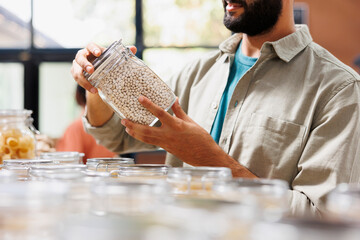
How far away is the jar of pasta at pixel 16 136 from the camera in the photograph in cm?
127

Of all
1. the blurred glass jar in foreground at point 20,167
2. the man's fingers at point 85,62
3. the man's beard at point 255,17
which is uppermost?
the man's beard at point 255,17

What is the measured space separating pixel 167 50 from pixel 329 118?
134 inches

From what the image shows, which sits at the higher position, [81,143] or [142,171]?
[142,171]

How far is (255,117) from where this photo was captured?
1.43 m

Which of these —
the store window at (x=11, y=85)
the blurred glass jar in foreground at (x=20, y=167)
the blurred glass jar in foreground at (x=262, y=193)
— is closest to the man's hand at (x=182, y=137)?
the blurred glass jar in foreground at (x=20, y=167)

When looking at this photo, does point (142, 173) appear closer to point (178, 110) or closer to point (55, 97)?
point (178, 110)

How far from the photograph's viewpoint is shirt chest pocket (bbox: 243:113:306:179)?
4.42ft

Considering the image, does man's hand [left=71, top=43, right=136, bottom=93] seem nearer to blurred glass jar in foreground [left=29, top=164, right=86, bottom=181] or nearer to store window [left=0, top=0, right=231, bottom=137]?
blurred glass jar in foreground [left=29, top=164, right=86, bottom=181]

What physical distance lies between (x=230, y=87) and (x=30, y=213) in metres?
1.12

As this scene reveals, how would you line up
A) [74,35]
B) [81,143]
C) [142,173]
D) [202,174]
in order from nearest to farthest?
1. [202,174]
2. [142,173]
3. [81,143]
4. [74,35]

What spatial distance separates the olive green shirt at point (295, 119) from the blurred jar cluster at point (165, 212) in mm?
660

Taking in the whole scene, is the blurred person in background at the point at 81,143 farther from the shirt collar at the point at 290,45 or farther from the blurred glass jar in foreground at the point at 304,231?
the blurred glass jar in foreground at the point at 304,231

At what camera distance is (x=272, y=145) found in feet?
4.53

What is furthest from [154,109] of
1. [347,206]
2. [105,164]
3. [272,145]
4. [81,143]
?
[81,143]
